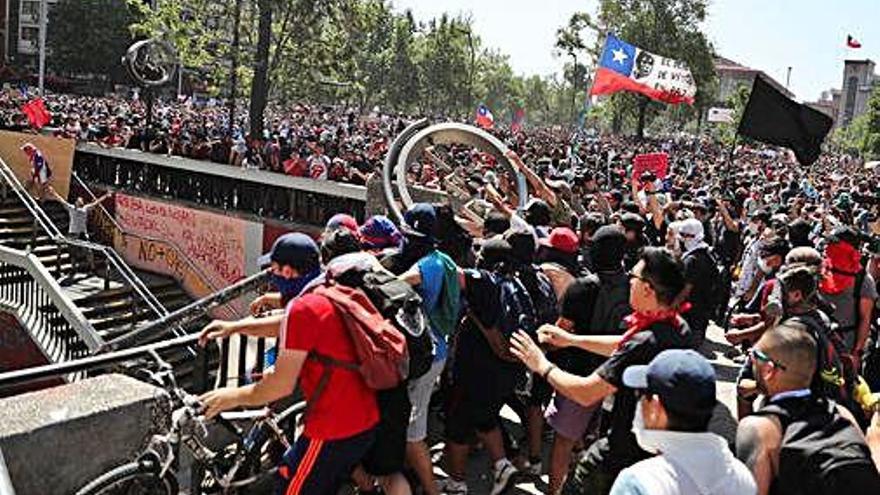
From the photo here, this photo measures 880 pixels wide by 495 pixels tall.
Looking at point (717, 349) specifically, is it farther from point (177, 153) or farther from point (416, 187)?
point (177, 153)

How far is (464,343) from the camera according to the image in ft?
15.8

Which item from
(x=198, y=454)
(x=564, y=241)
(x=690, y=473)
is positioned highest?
(x=564, y=241)

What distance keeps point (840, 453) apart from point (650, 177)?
785 centimetres

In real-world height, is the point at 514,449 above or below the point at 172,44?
below

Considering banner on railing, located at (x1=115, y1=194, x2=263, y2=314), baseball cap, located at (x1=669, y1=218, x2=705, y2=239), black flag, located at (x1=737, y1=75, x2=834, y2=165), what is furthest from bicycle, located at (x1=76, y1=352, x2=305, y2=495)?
banner on railing, located at (x1=115, y1=194, x2=263, y2=314)

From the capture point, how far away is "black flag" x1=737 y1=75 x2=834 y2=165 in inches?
348

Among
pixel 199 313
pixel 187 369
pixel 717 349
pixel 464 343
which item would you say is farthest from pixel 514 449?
pixel 187 369

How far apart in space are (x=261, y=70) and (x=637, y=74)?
957 cm

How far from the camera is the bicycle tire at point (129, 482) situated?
3.90 metres

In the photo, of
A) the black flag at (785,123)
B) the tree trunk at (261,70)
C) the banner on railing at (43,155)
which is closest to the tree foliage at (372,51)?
the tree trunk at (261,70)

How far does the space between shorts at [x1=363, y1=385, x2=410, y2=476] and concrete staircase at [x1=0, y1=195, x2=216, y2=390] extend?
Answer: 1107cm

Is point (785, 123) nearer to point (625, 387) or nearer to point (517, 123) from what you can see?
point (625, 387)

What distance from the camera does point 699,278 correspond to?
7.14 meters

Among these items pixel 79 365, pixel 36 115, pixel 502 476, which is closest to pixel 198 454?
pixel 79 365
